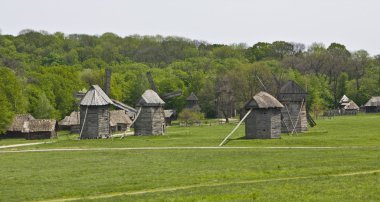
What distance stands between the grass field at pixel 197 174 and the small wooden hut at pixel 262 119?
27.3ft

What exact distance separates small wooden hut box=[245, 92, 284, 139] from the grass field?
327 inches

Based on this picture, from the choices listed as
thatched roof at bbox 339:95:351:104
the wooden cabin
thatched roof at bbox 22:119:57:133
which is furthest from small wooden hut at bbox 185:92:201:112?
thatched roof at bbox 22:119:57:133

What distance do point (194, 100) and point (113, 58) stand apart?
246ft

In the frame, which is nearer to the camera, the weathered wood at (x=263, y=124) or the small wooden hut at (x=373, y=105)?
the weathered wood at (x=263, y=124)

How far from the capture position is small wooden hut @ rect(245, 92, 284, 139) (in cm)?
6147

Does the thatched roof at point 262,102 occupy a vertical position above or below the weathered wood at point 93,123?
above

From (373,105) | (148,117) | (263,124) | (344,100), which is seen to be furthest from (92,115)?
(344,100)

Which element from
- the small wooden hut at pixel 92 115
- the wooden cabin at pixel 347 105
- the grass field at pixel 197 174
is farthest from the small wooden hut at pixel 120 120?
the wooden cabin at pixel 347 105

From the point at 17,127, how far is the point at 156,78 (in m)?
72.2

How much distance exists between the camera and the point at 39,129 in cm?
7675

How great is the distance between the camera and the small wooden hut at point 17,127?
79.1 metres

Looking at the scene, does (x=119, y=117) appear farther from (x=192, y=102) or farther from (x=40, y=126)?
(x=192, y=102)

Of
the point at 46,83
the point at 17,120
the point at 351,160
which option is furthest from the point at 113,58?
the point at 351,160

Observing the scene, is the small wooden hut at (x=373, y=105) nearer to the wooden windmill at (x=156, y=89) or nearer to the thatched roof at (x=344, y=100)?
the thatched roof at (x=344, y=100)
